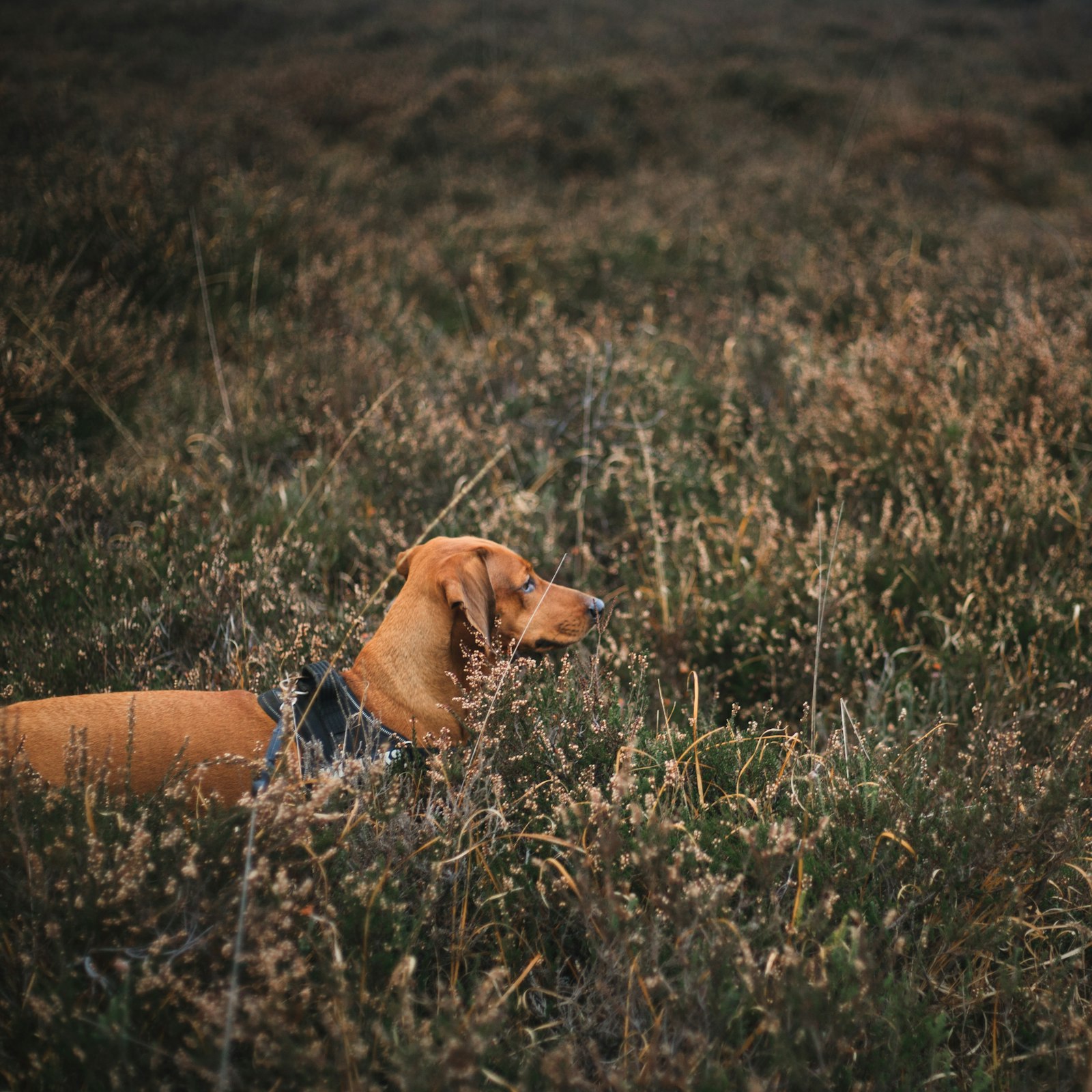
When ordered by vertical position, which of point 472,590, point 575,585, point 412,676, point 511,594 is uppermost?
point 472,590

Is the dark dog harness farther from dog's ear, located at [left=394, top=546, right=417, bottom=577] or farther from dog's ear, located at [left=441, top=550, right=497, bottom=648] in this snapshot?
dog's ear, located at [left=394, top=546, right=417, bottom=577]

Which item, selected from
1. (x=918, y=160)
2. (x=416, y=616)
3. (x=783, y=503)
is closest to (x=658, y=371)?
(x=783, y=503)

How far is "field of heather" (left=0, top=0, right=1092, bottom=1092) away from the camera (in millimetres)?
1356

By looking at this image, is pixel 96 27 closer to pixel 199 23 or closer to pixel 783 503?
pixel 199 23

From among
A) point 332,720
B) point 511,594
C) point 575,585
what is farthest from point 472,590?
point 575,585

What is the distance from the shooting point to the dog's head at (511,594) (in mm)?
2352

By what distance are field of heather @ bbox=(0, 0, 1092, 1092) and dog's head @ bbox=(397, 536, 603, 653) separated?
6.8 inches

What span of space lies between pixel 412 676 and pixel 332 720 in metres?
0.30

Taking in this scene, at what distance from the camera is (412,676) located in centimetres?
226

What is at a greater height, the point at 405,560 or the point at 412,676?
the point at 405,560

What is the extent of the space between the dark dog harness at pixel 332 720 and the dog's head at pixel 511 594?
0.42m

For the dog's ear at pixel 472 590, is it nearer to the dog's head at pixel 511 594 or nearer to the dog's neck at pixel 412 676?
the dog's head at pixel 511 594

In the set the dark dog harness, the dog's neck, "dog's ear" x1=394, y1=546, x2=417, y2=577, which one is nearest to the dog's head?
"dog's ear" x1=394, y1=546, x2=417, y2=577

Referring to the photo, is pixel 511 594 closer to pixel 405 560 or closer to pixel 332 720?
pixel 405 560
